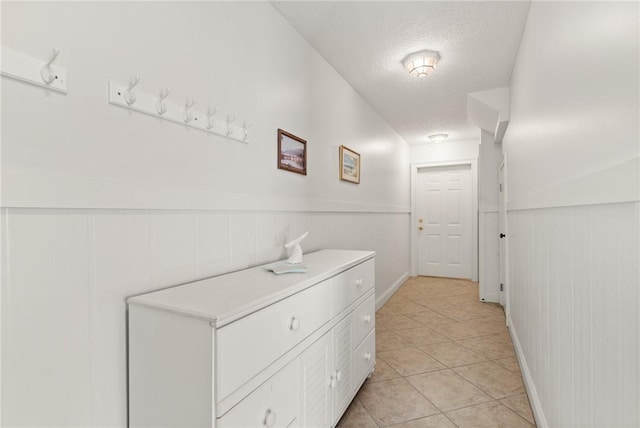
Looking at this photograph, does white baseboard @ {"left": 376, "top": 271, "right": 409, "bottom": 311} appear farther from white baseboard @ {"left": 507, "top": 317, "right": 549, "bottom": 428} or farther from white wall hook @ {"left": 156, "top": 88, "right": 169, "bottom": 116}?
white wall hook @ {"left": 156, "top": 88, "right": 169, "bottom": 116}

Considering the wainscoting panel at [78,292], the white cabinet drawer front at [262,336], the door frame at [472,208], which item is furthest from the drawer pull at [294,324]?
the door frame at [472,208]

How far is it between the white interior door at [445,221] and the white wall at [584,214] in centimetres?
370

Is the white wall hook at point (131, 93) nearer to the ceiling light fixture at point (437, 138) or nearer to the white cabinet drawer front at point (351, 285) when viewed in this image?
the white cabinet drawer front at point (351, 285)

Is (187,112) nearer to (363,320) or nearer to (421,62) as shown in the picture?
(363,320)

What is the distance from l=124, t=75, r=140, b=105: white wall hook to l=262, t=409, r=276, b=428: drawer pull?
1.20 m

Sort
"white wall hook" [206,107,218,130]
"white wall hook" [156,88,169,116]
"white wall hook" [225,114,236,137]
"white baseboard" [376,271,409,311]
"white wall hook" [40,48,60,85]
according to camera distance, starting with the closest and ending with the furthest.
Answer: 1. "white wall hook" [40,48,60,85]
2. "white wall hook" [156,88,169,116]
3. "white wall hook" [206,107,218,130]
4. "white wall hook" [225,114,236,137]
5. "white baseboard" [376,271,409,311]

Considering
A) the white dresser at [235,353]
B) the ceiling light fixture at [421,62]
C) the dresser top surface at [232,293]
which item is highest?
the ceiling light fixture at [421,62]

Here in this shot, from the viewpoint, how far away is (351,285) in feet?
6.06

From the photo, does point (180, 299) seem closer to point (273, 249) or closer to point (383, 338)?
point (273, 249)

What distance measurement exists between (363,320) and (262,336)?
109 centimetres

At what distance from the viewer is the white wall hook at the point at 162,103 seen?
120cm

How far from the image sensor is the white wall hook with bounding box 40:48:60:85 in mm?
880

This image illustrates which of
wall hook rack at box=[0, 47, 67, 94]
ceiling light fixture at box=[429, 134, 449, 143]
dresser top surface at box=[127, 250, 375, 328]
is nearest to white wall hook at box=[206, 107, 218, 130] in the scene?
wall hook rack at box=[0, 47, 67, 94]

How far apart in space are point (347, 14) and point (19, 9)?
5.56 ft
